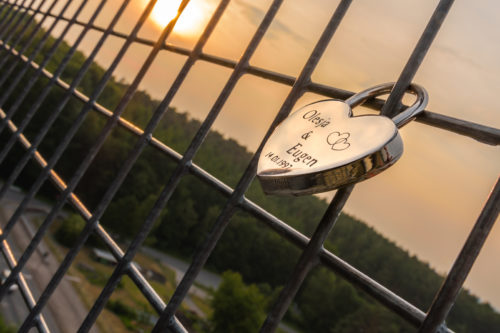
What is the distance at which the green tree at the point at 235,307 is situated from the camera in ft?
121

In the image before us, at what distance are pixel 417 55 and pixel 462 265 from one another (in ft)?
2.15

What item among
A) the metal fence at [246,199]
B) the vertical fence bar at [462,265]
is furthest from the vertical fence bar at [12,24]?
the vertical fence bar at [462,265]

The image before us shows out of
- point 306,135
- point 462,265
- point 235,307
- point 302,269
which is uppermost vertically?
point 306,135

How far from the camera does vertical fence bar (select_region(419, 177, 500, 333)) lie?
1.03 metres

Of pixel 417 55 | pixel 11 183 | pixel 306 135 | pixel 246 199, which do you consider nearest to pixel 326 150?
pixel 306 135

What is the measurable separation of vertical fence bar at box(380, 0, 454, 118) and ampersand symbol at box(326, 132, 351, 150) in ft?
0.87

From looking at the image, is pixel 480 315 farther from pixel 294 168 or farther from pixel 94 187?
pixel 94 187

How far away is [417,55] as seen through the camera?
1388mm

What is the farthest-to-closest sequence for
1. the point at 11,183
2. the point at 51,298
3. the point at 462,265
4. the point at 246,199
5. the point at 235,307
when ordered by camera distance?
the point at 235,307
the point at 51,298
the point at 11,183
the point at 246,199
the point at 462,265

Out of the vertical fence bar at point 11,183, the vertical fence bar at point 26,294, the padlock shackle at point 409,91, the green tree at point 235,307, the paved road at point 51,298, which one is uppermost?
the padlock shackle at point 409,91

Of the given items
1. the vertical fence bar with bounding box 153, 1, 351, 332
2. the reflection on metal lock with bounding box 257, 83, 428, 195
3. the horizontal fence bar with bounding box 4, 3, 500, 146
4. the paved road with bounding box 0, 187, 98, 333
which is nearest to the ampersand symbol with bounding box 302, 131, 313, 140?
the reflection on metal lock with bounding box 257, 83, 428, 195

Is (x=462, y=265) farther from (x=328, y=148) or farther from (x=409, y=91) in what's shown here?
(x=409, y=91)

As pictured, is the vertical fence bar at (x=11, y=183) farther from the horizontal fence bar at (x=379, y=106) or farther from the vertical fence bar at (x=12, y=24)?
the vertical fence bar at (x=12, y=24)

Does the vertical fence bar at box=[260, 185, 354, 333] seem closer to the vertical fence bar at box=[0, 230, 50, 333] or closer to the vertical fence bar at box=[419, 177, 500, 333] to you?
the vertical fence bar at box=[419, 177, 500, 333]
